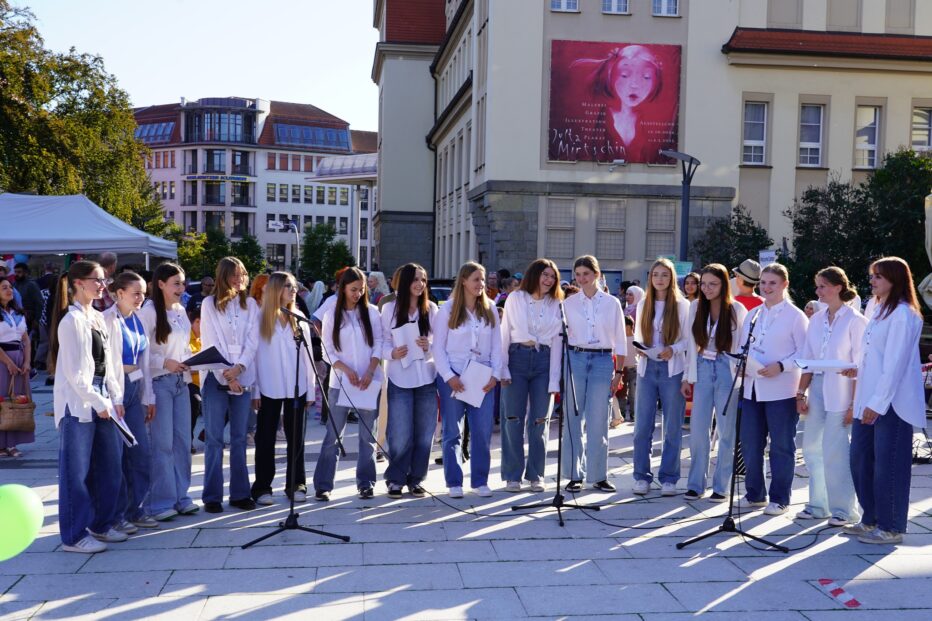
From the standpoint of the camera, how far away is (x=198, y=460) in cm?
1020

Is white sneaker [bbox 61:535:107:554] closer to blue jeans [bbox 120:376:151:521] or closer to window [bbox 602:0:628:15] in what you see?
blue jeans [bbox 120:376:151:521]

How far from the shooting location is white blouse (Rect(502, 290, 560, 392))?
8461 mm

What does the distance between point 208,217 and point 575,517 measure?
118017 millimetres

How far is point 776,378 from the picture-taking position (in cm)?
780

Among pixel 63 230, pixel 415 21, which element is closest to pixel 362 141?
pixel 415 21

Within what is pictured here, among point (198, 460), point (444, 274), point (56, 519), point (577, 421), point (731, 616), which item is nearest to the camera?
point (731, 616)

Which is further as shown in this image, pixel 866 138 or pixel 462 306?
pixel 866 138

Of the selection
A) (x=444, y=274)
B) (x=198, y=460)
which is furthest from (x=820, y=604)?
(x=444, y=274)

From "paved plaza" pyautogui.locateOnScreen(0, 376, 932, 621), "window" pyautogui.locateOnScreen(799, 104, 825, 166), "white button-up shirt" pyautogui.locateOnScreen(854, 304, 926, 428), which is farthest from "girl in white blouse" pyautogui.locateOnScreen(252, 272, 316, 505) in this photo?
"window" pyautogui.locateOnScreen(799, 104, 825, 166)

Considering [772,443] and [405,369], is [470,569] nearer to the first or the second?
[405,369]

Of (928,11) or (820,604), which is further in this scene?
(928,11)

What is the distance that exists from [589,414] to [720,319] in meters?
1.40

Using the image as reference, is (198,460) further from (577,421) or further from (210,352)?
(577,421)

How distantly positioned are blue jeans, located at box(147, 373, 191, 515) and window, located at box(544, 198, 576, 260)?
2325 centimetres
